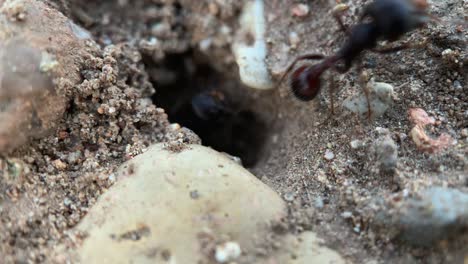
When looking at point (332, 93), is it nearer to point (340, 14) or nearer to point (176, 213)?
point (340, 14)

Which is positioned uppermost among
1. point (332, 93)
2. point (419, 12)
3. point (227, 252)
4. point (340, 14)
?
point (419, 12)

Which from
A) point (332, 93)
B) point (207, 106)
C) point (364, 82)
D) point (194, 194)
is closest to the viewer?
point (194, 194)

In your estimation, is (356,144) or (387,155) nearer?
(387,155)

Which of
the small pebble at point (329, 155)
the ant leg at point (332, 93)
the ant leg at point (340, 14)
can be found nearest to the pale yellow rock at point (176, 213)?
the small pebble at point (329, 155)

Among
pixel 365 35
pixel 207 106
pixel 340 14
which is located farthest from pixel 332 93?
pixel 207 106

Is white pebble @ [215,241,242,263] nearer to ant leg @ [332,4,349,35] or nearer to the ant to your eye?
the ant

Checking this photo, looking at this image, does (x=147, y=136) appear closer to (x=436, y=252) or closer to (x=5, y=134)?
(x=5, y=134)

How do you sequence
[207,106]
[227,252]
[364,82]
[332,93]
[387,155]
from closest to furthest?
[227,252] → [387,155] → [364,82] → [332,93] → [207,106]

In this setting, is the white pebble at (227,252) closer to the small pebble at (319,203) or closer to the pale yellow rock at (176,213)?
the pale yellow rock at (176,213)
